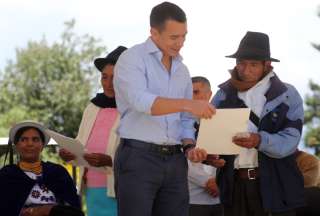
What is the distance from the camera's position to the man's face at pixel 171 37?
4.78 m

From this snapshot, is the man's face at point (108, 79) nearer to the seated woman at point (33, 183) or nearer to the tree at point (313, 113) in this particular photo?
the seated woman at point (33, 183)

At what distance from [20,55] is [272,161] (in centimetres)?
4239

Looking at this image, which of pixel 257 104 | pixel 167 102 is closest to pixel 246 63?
pixel 257 104

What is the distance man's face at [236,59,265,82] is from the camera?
5551 millimetres

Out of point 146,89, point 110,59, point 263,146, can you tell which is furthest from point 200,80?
point 146,89

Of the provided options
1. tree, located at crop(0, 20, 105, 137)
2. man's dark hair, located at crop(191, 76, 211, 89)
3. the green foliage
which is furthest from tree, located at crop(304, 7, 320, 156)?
man's dark hair, located at crop(191, 76, 211, 89)

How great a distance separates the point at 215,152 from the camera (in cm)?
508

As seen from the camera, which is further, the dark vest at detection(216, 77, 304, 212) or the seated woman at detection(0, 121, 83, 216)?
the seated woman at detection(0, 121, 83, 216)

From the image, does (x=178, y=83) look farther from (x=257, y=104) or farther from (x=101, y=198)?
(x=101, y=198)

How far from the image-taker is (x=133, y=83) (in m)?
4.71

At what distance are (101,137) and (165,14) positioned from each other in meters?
1.76

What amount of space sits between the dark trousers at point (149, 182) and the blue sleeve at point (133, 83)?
0.25 meters

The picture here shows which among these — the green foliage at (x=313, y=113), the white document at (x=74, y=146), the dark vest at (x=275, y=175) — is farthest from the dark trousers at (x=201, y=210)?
the green foliage at (x=313, y=113)

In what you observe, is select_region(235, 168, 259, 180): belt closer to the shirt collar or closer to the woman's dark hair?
the shirt collar
